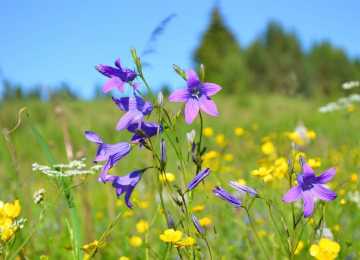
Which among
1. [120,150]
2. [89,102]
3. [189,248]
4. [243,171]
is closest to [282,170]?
[189,248]

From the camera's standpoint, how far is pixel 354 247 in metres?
2.44

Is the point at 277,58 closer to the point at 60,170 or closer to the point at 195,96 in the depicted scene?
the point at 60,170

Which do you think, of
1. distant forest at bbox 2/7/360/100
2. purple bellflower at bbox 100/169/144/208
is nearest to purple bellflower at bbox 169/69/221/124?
purple bellflower at bbox 100/169/144/208

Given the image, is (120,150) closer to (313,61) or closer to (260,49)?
(260,49)

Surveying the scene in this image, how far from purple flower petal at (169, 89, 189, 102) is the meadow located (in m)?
0.03

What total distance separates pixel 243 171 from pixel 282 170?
2.93 meters

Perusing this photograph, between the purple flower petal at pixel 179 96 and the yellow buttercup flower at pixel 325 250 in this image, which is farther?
the yellow buttercup flower at pixel 325 250

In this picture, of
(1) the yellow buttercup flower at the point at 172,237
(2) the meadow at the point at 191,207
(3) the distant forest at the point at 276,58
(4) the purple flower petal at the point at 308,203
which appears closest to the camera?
(4) the purple flower petal at the point at 308,203

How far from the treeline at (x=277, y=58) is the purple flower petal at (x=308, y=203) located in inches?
1165

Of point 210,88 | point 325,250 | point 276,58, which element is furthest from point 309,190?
point 276,58

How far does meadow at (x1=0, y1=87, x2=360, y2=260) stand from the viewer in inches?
57.7

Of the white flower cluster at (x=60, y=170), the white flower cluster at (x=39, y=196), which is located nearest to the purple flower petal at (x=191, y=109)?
the white flower cluster at (x=60, y=170)

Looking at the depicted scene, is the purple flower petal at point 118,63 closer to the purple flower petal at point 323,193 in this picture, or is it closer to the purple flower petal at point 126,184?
the purple flower petal at point 126,184

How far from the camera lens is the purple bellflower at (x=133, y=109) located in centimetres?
125
